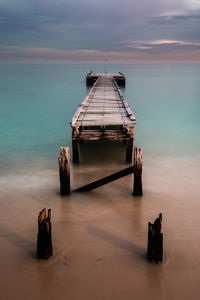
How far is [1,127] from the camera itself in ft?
53.0

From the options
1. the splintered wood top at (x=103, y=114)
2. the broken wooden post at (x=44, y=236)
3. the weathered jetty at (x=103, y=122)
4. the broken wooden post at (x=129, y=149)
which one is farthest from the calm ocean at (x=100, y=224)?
the splintered wood top at (x=103, y=114)

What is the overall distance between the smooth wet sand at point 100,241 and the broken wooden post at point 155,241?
145 mm

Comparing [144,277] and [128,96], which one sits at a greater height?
[128,96]

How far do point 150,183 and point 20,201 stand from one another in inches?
142

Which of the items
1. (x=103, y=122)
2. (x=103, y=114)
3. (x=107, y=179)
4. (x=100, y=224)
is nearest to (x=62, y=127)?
(x=103, y=114)

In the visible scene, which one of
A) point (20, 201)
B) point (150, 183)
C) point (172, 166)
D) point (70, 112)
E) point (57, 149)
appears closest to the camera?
point (20, 201)

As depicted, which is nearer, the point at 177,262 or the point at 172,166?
the point at 177,262

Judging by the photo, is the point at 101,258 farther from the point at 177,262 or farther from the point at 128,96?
the point at 128,96

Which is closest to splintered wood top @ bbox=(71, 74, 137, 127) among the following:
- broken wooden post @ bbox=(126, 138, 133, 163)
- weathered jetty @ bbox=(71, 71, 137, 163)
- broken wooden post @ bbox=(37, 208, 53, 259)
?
weathered jetty @ bbox=(71, 71, 137, 163)

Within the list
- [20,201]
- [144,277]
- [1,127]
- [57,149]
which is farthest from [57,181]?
[1,127]

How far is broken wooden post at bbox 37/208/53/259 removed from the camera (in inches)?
182

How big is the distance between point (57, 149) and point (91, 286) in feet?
26.5

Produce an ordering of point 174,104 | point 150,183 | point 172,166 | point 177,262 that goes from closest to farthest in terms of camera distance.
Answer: point 177,262 < point 150,183 < point 172,166 < point 174,104

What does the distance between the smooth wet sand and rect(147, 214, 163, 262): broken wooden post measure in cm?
14
